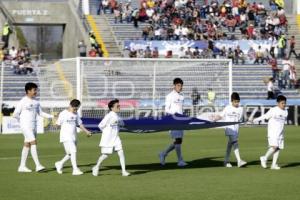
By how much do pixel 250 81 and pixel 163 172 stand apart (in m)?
28.8

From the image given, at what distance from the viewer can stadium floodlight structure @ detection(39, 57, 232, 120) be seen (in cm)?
3638

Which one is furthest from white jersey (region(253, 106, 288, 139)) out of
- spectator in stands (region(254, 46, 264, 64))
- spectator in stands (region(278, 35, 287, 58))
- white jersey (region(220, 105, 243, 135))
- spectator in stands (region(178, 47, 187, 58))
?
spectator in stands (region(278, 35, 287, 58))

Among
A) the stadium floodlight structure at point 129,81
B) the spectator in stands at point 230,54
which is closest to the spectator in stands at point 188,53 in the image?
the spectator in stands at point 230,54

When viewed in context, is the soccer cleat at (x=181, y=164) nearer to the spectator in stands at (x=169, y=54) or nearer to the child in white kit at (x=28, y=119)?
the child in white kit at (x=28, y=119)

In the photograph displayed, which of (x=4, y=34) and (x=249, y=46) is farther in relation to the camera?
(x=249, y=46)

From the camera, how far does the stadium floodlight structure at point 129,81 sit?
36.4 metres

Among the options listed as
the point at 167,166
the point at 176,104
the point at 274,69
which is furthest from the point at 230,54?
the point at 167,166

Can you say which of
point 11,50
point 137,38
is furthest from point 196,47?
point 11,50

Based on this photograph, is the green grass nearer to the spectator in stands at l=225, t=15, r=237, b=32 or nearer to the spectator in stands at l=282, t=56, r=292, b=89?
the spectator in stands at l=282, t=56, r=292, b=89

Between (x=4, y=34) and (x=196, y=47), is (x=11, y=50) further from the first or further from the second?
(x=196, y=47)

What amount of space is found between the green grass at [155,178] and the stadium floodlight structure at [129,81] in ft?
32.4

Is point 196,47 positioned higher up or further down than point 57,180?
higher up

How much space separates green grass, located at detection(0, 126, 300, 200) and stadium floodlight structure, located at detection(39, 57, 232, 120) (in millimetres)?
9888

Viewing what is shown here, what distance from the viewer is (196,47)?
49312 millimetres
